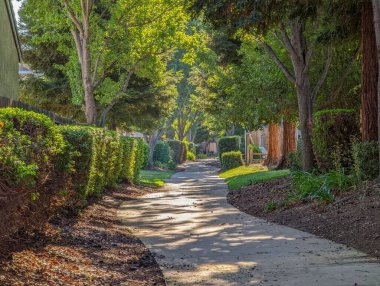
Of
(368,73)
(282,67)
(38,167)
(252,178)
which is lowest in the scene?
(252,178)

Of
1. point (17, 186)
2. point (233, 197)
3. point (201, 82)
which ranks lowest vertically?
point (233, 197)

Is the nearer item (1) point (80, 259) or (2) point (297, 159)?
(1) point (80, 259)

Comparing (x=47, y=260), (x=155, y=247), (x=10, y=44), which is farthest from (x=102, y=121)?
(x=47, y=260)

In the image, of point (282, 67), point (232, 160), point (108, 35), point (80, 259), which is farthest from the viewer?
point (232, 160)

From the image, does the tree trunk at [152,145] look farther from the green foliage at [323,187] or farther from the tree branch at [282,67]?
the green foliage at [323,187]

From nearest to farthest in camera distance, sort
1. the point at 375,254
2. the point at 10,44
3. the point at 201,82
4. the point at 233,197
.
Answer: the point at 375,254
the point at 233,197
the point at 10,44
the point at 201,82

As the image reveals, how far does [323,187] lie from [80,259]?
6.78 meters

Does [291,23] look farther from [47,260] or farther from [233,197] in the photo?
[47,260]

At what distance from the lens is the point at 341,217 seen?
10086 mm

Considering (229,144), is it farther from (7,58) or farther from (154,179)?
(7,58)

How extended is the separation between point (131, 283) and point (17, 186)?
5.58 ft

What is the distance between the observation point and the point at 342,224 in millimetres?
9633

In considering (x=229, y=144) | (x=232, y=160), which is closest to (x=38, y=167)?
(x=232, y=160)

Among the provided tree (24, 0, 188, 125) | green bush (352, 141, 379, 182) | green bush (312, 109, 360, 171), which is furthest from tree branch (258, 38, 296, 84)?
green bush (352, 141, 379, 182)
